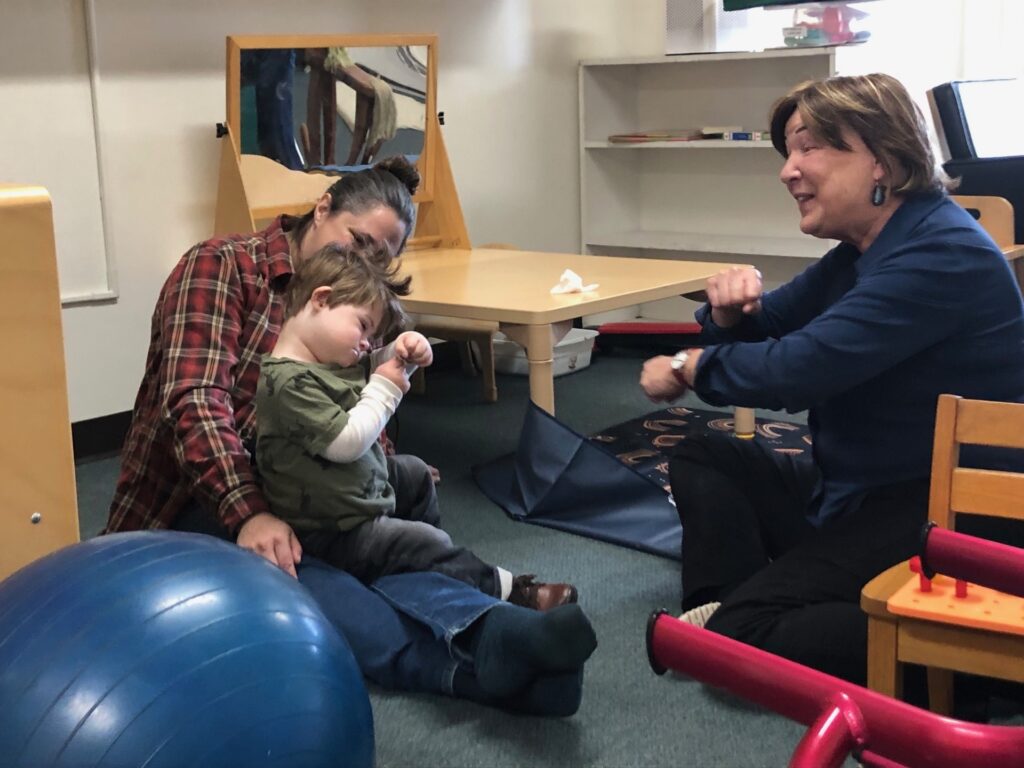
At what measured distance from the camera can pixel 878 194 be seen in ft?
5.80

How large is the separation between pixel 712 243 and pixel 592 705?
2.90 metres

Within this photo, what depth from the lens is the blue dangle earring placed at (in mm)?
1762

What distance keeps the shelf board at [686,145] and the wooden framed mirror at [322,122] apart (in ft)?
3.06

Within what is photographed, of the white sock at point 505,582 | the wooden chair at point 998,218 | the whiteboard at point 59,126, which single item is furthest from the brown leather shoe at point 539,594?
the wooden chair at point 998,218

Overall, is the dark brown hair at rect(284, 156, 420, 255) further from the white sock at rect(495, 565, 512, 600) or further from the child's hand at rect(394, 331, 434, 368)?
the white sock at rect(495, 565, 512, 600)

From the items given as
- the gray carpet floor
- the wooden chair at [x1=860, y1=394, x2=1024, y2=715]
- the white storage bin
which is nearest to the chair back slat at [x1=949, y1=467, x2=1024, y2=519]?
the wooden chair at [x1=860, y1=394, x2=1024, y2=715]

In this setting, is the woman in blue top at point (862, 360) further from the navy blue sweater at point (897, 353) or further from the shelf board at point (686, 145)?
the shelf board at point (686, 145)

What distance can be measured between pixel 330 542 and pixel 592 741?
501 millimetres

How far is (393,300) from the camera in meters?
1.84

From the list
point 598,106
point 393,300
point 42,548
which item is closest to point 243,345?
point 393,300

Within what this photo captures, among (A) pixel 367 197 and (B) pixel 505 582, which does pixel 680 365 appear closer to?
(B) pixel 505 582

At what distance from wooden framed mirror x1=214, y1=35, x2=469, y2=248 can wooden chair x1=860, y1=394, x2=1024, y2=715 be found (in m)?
2.11

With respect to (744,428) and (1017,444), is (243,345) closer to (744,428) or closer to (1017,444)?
(1017,444)

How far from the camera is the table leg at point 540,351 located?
2.53m
